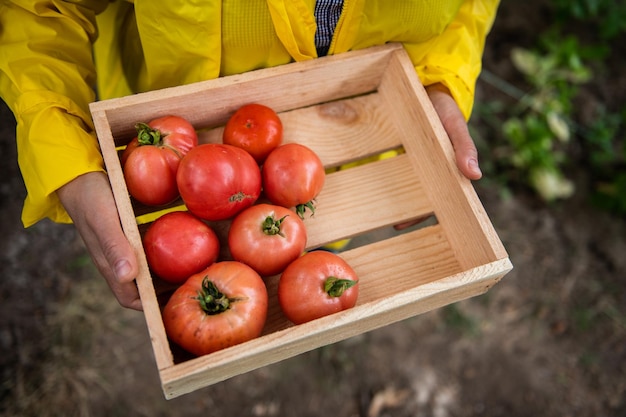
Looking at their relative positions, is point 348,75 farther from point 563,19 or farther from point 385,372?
point 563,19

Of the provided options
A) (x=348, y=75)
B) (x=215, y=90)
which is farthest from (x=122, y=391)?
(x=348, y=75)

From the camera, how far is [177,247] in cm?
126

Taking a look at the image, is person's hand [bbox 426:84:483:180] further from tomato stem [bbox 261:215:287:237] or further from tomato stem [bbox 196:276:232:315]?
tomato stem [bbox 196:276:232:315]

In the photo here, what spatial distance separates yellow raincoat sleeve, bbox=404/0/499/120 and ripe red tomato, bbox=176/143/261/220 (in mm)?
668

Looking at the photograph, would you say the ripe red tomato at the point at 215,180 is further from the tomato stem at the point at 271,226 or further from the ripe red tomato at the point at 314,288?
the ripe red tomato at the point at 314,288

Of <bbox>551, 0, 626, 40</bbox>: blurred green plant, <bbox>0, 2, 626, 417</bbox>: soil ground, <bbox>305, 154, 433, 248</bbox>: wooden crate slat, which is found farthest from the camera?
<bbox>551, 0, 626, 40</bbox>: blurred green plant

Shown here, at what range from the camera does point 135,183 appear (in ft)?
4.36

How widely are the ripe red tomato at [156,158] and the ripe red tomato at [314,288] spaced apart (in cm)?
39

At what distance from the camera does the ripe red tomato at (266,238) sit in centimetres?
129

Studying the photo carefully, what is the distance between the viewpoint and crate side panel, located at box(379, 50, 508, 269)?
137cm

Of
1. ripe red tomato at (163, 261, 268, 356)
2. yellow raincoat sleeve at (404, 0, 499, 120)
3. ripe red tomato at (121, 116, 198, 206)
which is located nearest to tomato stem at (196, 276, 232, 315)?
ripe red tomato at (163, 261, 268, 356)

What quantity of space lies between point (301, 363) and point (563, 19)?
2631mm

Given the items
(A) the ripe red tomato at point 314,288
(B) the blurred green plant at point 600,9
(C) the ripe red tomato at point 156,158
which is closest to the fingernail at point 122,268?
(C) the ripe red tomato at point 156,158

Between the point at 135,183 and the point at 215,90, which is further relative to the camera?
the point at 215,90
